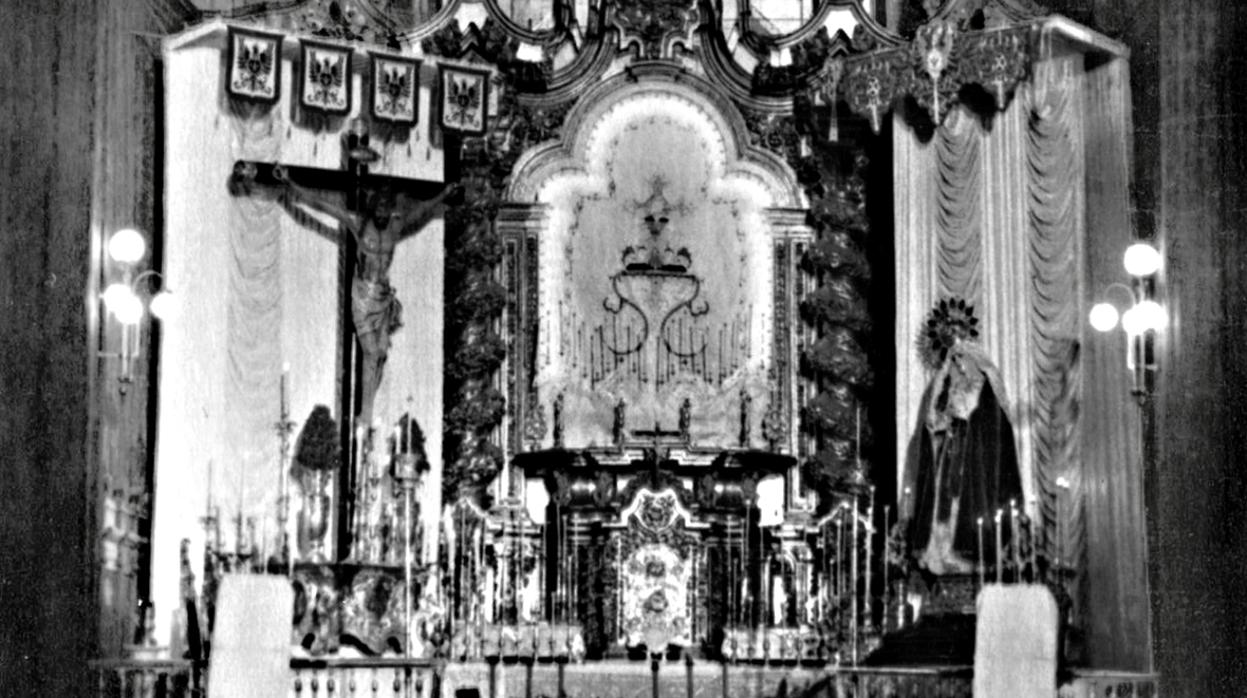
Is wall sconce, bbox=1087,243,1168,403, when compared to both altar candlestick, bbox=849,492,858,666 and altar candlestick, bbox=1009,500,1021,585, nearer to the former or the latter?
altar candlestick, bbox=1009,500,1021,585

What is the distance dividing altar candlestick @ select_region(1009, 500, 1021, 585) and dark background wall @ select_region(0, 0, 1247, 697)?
1.15m

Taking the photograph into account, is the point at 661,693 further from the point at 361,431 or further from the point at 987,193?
the point at 987,193

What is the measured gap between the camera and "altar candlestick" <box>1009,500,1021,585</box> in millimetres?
20719

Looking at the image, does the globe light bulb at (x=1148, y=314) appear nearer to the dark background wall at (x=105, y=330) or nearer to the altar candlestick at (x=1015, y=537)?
the dark background wall at (x=105, y=330)

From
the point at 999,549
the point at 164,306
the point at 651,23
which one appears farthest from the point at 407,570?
the point at 651,23

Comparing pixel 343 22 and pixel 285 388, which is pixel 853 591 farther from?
pixel 343 22

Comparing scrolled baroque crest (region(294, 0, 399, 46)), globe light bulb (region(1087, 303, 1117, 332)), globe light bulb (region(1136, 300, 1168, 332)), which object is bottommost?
globe light bulb (region(1136, 300, 1168, 332))

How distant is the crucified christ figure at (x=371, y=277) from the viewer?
2206cm

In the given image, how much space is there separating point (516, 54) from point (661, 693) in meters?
Answer: 6.43

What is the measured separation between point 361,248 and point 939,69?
5.62 m

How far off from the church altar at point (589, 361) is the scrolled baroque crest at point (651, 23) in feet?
0.12

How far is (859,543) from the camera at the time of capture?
23016 millimetres

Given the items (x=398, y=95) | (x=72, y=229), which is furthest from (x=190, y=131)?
(x=72, y=229)

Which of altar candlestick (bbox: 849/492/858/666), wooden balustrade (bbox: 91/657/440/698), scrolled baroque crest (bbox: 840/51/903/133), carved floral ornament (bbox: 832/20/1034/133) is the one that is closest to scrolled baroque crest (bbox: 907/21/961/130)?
carved floral ornament (bbox: 832/20/1034/133)
